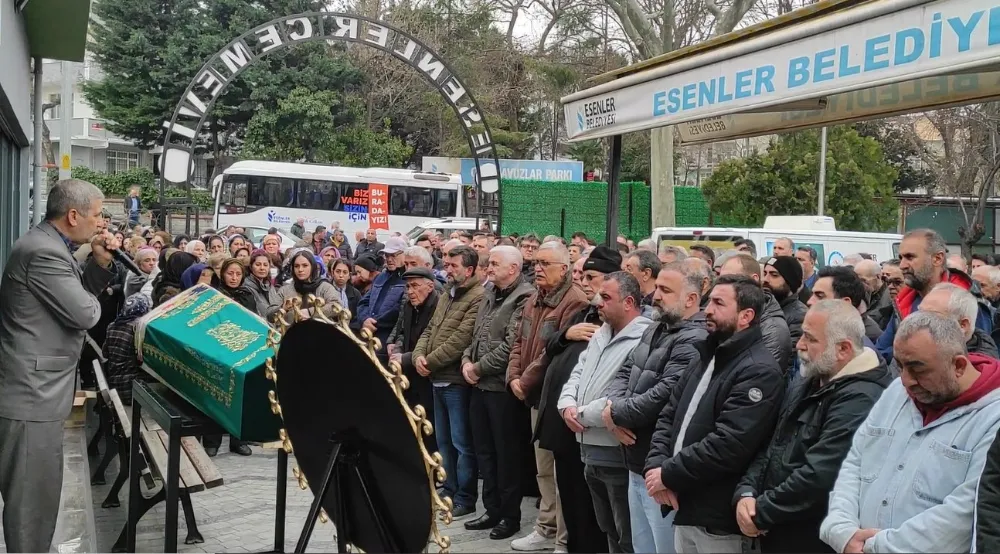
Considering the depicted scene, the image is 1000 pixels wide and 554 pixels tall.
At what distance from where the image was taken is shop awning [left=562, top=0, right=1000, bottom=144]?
3.73 metres

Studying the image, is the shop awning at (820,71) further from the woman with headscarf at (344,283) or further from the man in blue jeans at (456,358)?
the woman with headscarf at (344,283)

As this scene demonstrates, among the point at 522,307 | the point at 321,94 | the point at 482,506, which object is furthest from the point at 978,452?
the point at 321,94

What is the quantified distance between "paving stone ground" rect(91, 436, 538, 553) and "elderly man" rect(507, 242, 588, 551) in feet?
1.15

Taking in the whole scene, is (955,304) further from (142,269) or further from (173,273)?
(142,269)

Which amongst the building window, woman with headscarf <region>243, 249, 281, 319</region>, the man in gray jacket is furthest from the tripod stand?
the building window

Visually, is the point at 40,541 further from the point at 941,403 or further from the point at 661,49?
the point at 661,49

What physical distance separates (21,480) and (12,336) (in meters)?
0.70

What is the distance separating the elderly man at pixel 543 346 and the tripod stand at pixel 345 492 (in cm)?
268

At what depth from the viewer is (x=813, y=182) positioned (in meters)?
29.6

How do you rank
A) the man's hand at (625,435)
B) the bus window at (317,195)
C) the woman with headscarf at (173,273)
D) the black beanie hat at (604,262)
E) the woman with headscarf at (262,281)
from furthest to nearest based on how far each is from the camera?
the bus window at (317,195)
the woman with headscarf at (262,281)
the woman with headscarf at (173,273)
the black beanie hat at (604,262)
the man's hand at (625,435)

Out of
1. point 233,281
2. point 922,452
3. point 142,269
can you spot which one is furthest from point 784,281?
point 142,269

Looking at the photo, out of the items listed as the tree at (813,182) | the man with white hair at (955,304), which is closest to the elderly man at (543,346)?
Answer: the man with white hair at (955,304)

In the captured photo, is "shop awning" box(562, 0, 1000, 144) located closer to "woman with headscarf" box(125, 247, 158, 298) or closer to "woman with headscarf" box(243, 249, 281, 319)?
"woman with headscarf" box(243, 249, 281, 319)

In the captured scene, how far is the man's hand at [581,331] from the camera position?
17.9 ft
